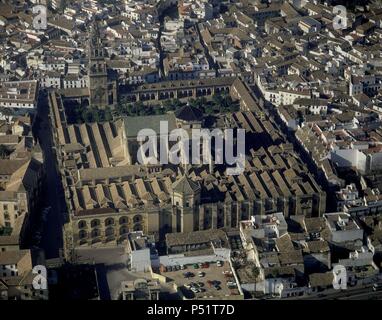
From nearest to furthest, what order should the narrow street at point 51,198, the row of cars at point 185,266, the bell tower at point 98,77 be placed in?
the row of cars at point 185,266 → the narrow street at point 51,198 → the bell tower at point 98,77

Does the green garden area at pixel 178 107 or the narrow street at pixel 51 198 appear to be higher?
the green garden area at pixel 178 107

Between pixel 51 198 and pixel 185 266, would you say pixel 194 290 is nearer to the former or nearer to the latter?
pixel 185 266

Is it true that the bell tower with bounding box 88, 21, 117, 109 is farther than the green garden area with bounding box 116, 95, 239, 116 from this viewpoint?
No

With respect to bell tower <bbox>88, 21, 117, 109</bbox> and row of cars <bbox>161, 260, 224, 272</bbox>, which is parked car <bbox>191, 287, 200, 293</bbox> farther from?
bell tower <bbox>88, 21, 117, 109</bbox>

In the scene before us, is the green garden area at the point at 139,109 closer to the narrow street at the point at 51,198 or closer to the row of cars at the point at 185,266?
the narrow street at the point at 51,198

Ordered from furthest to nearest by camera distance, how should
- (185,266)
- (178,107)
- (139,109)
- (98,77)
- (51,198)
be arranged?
(178,107) < (139,109) < (98,77) < (51,198) < (185,266)

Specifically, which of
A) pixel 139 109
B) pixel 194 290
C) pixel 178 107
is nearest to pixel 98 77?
pixel 139 109

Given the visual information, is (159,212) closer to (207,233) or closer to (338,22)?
(207,233)

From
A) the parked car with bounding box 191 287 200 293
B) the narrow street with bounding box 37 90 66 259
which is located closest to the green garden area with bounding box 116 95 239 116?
the narrow street with bounding box 37 90 66 259

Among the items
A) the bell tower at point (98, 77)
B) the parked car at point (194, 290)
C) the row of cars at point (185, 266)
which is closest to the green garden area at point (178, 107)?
the bell tower at point (98, 77)
